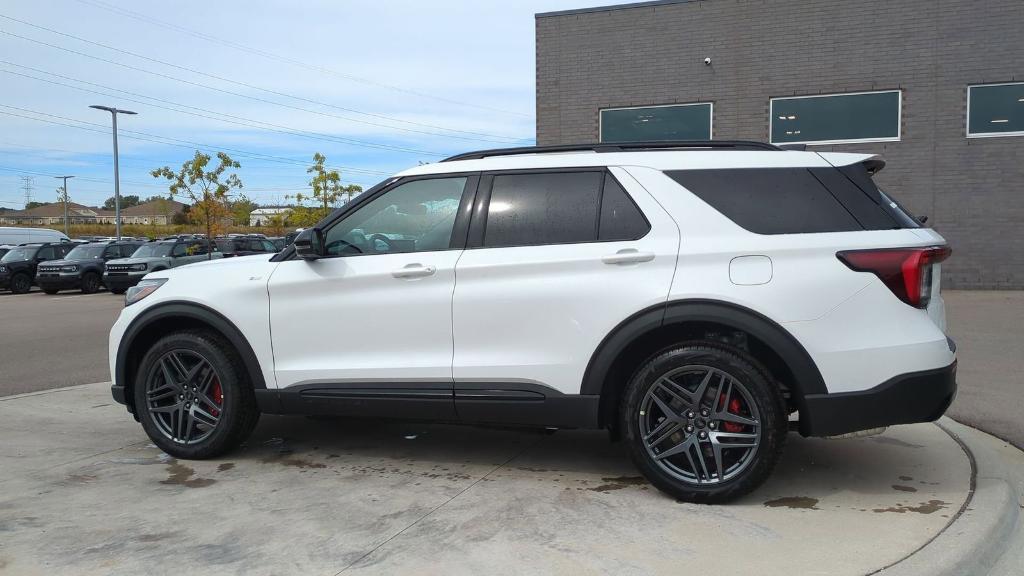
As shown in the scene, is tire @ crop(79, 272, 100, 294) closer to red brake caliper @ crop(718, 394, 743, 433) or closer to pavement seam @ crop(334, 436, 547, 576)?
pavement seam @ crop(334, 436, 547, 576)

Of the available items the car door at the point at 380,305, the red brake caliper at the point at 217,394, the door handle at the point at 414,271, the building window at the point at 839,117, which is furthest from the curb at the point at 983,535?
the building window at the point at 839,117

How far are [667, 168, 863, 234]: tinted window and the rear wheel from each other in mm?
24004

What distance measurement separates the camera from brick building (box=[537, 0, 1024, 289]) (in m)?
14.5

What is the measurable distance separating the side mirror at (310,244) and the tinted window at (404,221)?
0.25ft

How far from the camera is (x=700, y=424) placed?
397 centimetres

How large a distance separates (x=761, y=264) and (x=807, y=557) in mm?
1381

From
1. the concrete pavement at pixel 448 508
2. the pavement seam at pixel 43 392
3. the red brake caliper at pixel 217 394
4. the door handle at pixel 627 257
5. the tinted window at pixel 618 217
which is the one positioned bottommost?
the pavement seam at pixel 43 392

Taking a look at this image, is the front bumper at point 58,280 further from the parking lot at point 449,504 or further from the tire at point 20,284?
the parking lot at point 449,504

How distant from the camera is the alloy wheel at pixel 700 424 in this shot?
154 inches

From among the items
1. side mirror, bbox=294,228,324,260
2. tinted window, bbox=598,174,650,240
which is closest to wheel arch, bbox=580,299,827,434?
tinted window, bbox=598,174,650,240

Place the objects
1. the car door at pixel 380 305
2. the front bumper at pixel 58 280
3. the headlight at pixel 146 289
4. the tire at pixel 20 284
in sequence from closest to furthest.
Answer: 1. the car door at pixel 380 305
2. the headlight at pixel 146 289
3. the front bumper at pixel 58 280
4. the tire at pixel 20 284

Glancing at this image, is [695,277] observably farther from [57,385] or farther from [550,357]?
[57,385]

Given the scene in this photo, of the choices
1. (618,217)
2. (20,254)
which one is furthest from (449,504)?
(20,254)

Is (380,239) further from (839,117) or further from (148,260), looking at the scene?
(148,260)
